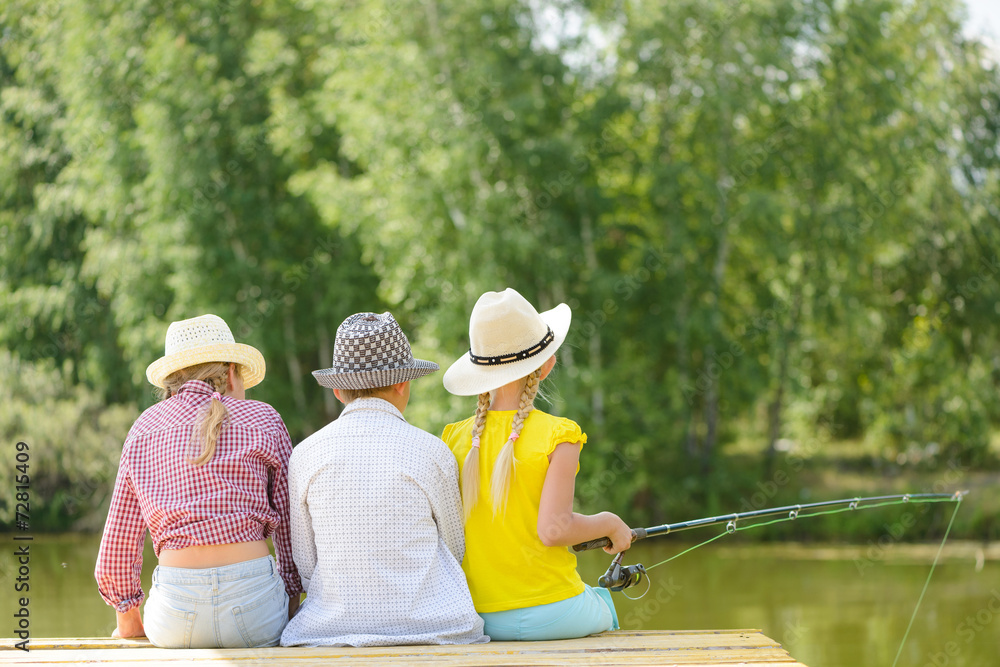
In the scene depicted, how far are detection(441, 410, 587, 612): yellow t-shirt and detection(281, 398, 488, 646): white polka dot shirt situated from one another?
10cm

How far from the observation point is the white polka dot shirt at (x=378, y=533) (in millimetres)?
2434

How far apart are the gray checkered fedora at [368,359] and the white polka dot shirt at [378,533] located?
3.0 inches

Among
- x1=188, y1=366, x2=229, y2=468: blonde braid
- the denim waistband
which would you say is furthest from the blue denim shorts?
x1=188, y1=366, x2=229, y2=468: blonde braid

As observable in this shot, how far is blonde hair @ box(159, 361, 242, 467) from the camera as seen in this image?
8.12ft

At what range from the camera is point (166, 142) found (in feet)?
40.9

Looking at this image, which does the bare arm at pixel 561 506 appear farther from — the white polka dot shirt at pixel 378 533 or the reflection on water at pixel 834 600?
the reflection on water at pixel 834 600

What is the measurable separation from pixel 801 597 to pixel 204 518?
6844 millimetres

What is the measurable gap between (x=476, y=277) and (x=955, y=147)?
5733 mm

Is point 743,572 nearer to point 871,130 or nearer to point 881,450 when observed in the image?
point 881,450

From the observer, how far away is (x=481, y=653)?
2.35 meters

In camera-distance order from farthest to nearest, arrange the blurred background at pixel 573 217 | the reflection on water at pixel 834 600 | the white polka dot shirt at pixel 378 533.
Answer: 1. the blurred background at pixel 573 217
2. the reflection on water at pixel 834 600
3. the white polka dot shirt at pixel 378 533

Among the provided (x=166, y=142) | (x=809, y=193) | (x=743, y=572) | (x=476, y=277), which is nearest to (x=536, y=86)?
(x=476, y=277)

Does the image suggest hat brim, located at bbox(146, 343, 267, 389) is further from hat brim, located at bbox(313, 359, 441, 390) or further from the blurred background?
the blurred background

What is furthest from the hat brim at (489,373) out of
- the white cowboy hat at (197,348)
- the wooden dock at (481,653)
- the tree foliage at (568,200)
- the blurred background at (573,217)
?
the tree foliage at (568,200)
